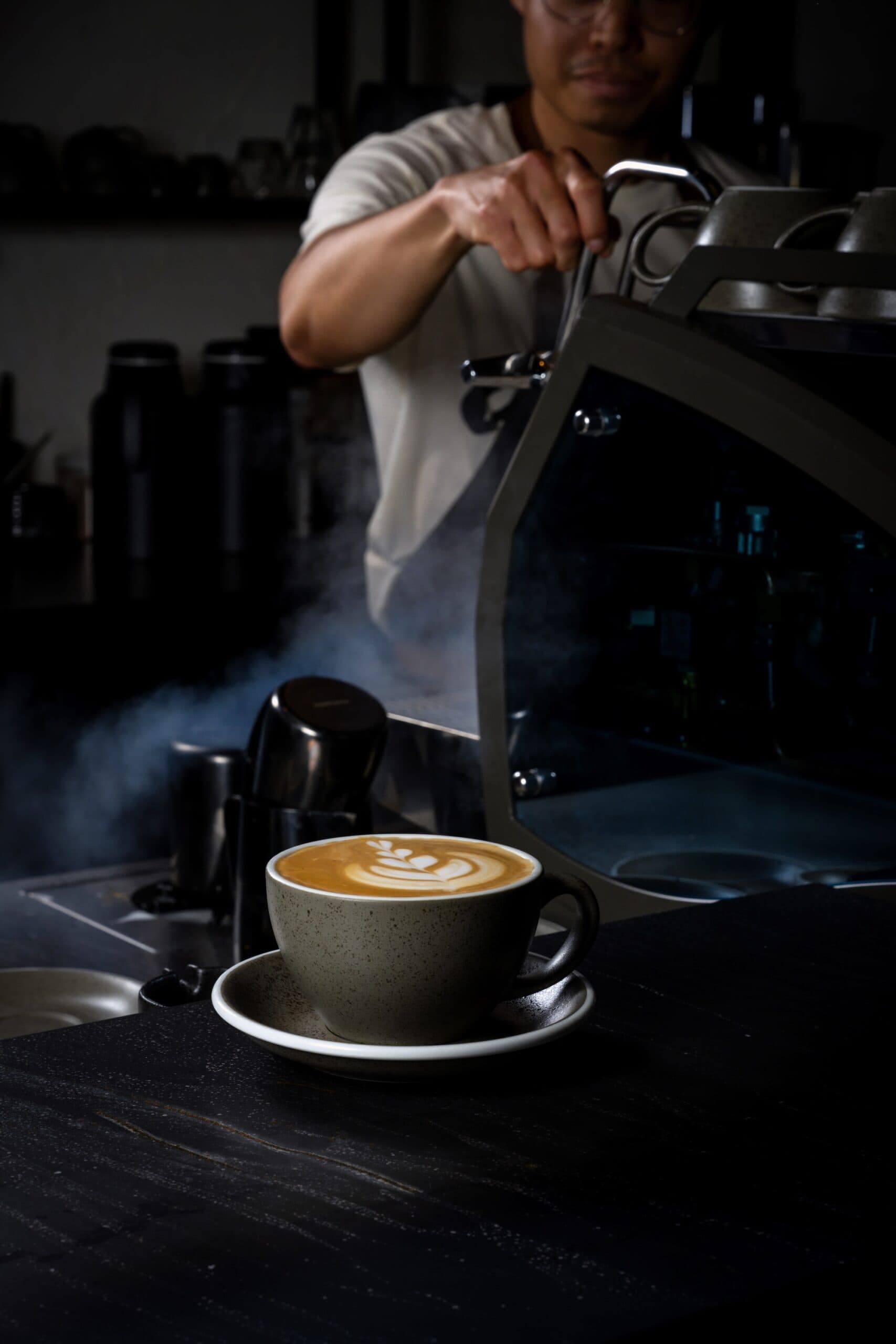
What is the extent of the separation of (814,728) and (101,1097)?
0.52 m

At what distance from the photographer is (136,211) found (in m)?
2.96

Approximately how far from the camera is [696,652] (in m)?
0.95

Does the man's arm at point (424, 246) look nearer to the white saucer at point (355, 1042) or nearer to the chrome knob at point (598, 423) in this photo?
the chrome knob at point (598, 423)

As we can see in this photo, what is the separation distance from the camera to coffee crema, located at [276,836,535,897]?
20.9 inches

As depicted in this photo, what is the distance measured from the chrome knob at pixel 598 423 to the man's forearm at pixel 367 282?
1.74 ft

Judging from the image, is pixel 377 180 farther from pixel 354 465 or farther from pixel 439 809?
pixel 354 465

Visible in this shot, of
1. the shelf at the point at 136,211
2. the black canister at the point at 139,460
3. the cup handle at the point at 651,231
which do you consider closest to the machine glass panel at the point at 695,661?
the cup handle at the point at 651,231

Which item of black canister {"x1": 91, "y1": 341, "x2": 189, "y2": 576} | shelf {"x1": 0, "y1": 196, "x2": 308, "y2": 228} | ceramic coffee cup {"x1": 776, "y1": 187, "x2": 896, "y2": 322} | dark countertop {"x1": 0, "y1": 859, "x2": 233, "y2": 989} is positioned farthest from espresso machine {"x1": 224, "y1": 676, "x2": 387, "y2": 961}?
shelf {"x1": 0, "y1": 196, "x2": 308, "y2": 228}

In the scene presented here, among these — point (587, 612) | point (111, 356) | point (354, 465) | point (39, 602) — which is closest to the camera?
point (587, 612)

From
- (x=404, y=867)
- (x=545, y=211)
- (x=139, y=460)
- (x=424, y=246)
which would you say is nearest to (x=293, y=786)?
(x=404, y=867)

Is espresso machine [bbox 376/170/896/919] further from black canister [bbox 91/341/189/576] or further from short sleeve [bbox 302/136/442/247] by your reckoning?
black canister [bbox 91/341/189/576]

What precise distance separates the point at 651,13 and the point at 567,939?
133 cm

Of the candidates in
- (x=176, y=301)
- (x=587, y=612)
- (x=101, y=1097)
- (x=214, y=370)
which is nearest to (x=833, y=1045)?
(x=101, y=1097)

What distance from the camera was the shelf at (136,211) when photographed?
2.89 m
